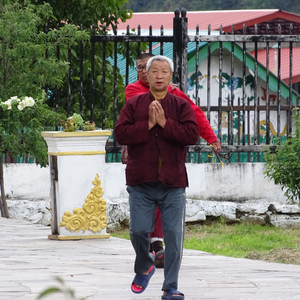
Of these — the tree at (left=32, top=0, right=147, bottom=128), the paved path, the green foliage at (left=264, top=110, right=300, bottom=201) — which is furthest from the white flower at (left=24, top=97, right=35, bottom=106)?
the green foliage at (left=264, top=110, right=300, bottom=201)

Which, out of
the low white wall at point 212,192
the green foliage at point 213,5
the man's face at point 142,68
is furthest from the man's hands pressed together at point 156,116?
the green foliage at point 213,5

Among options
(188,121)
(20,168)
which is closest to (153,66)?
(188,121)

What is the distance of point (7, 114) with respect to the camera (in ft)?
26.2

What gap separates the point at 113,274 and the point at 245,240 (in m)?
3.57

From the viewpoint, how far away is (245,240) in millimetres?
8141

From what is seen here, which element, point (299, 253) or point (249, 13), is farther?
point (249, 13)

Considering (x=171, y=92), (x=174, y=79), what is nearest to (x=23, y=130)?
(x=174, y=79)

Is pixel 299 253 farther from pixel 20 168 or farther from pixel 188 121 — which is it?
pixel 20 168

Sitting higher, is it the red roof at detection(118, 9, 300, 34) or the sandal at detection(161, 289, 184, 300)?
the red roof at detection(118, 9, 300, 34)

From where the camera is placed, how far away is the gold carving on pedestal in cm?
658

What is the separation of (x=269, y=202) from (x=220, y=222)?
71 centimetres

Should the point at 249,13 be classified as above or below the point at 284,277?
above

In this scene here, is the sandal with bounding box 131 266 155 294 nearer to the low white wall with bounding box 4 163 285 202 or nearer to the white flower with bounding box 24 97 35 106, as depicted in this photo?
the white flower with bounding box 24 97 35 106

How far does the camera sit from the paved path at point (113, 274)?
4.19m
